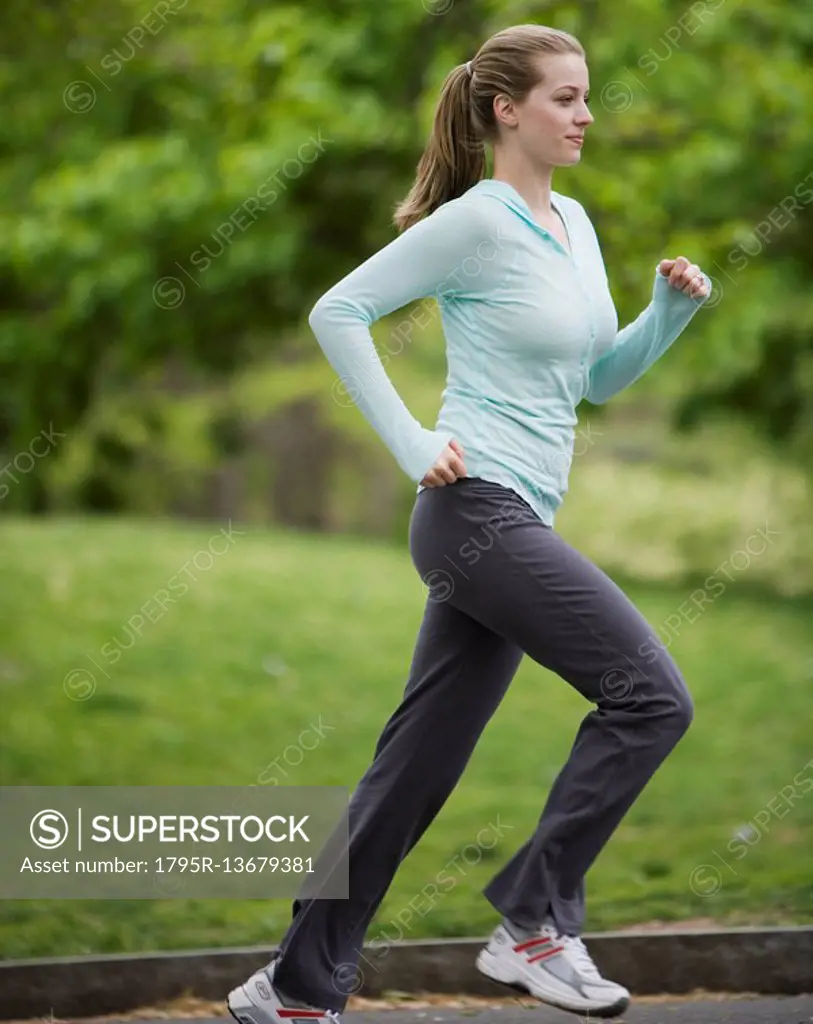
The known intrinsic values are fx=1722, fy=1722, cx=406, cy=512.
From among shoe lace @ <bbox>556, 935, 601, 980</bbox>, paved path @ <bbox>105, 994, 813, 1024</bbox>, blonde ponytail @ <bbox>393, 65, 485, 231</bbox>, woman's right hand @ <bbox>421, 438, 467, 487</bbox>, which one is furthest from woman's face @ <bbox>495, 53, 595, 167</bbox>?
paved path @ <bbox>105, 994, 813, 1024</bbox>

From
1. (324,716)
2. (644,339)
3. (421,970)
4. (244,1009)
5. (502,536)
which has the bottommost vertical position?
(324,716)

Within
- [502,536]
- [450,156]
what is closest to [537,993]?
[502,536]

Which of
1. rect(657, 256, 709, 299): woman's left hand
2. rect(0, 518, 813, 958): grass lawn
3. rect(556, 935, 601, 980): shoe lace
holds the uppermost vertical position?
rect(657, 256, 709, 299): woman's left hand

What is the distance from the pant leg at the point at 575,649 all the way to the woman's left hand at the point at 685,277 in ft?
2.10

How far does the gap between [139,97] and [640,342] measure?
26.0ft

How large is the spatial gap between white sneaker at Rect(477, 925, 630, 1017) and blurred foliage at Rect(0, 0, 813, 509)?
5.25 m

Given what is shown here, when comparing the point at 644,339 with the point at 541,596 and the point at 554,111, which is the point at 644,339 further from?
the point at 541,596

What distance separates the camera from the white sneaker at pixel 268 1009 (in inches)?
141

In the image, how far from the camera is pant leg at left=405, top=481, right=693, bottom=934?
3393 mm

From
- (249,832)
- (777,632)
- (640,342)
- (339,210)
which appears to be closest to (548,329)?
(640,342)

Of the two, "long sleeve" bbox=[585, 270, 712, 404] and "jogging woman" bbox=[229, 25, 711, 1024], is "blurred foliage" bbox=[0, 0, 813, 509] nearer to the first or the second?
"long sleeve" bbox=[585, 270, 712, 404]

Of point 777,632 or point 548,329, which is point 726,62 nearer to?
point 777,632

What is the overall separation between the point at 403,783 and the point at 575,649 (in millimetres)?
504

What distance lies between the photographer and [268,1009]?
3.58 meters
